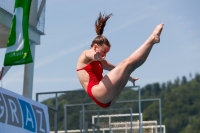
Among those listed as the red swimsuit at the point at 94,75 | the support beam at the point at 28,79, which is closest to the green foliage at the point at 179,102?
the support beam at the point at 28,79

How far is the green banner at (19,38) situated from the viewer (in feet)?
34.8

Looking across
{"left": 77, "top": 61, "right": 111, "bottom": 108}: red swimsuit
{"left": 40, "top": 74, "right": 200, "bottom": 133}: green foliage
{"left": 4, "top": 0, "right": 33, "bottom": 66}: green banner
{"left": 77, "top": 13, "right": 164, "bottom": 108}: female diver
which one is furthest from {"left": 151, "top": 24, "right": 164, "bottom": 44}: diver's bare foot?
{"left": 40, "top": 74, "right": 200, "bottom": 133}: green foliage

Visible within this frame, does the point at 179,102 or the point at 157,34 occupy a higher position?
the point at 179,102

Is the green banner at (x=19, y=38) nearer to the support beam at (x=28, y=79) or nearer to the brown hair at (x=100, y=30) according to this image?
the support beam at (x=28, y=79)

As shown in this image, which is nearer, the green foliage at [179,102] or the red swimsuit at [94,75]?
the red swimsuit at [94,75]

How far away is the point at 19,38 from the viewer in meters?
10.9

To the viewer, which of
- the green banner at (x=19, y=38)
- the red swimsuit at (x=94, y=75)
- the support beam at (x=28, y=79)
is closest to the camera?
the red swimsuit at (x=94, y=75)

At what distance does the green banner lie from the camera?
10617mm

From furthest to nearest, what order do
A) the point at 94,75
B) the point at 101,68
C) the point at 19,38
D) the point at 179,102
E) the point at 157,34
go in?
the point at 179,102 → the point at 19,38 → the point at 101,68 → the point at 94,75 → the point at 157,34

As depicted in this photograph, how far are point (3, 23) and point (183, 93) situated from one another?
56.2 m

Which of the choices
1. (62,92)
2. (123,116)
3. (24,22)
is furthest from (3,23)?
(123,116)

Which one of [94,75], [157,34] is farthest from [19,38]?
[157,34]

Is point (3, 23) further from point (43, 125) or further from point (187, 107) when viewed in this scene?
point (187, 107)

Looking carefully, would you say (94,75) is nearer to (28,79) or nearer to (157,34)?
(157,34)
